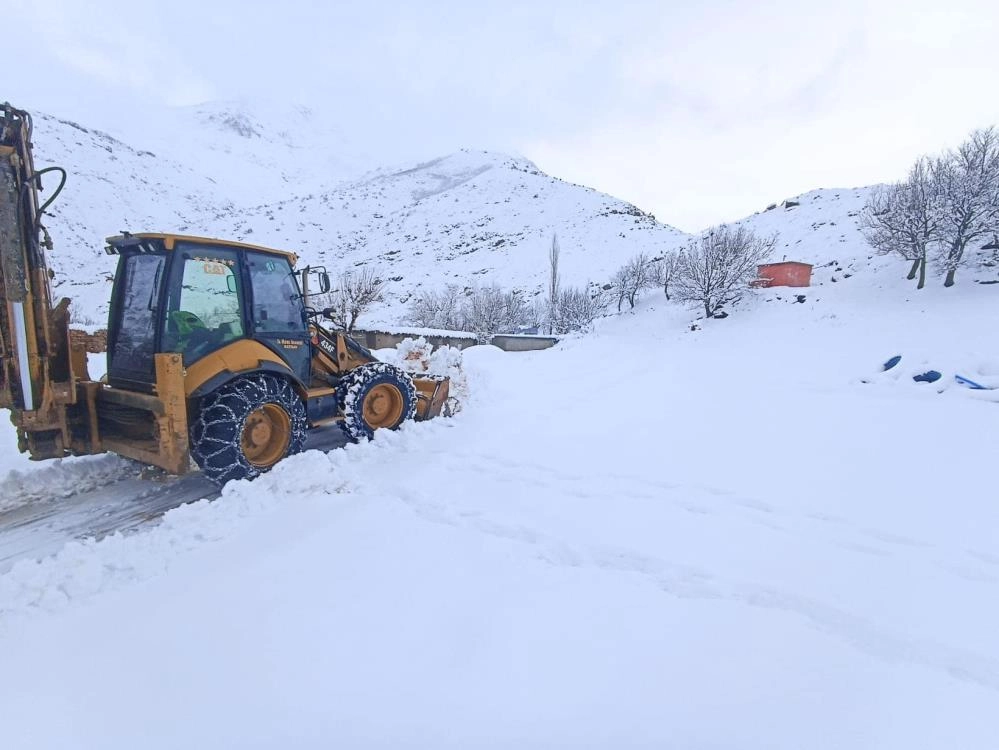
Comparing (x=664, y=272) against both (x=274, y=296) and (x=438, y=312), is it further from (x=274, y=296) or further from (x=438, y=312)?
(x=274, y=296)

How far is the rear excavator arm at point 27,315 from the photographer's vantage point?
373 cm

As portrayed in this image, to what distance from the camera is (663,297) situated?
24.1m

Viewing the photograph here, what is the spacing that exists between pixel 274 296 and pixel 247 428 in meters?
1.50

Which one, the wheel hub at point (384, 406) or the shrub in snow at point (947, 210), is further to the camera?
the shrub in snow at point (947, 210)

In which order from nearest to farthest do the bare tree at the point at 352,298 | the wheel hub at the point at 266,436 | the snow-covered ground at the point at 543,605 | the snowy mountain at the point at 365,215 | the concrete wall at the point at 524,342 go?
the snow-covered ground at the point at 543,605 → the wheel hub at the point at 266,436 → the concrete wall at the point at 524,342 → the bare tree at the point at 352,298 → the snowy mountain at the point at 365,215

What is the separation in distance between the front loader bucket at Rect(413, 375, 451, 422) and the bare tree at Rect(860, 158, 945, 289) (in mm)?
17404

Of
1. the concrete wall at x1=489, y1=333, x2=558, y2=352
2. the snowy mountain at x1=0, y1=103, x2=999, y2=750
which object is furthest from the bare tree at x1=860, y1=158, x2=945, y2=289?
the concrete wall at x1=489, y1=333, x2=558, y2=352

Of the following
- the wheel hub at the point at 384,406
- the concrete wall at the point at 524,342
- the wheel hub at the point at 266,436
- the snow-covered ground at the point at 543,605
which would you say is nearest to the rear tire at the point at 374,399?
the wheel hub at the point at 384,406

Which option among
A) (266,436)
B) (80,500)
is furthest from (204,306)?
(80,500)

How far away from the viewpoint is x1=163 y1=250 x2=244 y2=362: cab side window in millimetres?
4676

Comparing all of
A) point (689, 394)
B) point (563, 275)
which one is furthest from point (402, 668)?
point (563, 275)

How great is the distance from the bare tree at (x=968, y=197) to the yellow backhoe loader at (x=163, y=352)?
63.6 ft

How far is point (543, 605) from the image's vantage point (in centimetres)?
285

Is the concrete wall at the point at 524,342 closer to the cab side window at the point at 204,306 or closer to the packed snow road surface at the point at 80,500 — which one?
the cab side window at the point at 204,306
